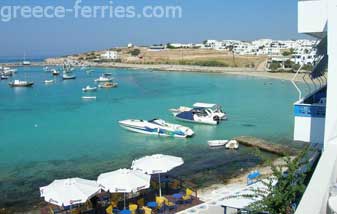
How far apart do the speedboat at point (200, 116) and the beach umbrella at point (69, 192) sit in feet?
69.3

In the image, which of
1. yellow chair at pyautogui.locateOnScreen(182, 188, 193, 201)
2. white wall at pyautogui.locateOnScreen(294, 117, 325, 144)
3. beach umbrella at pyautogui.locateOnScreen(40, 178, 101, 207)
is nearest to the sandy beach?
yellow chair at pyautogui.locateOnScreen(182, 188, 193, 201)

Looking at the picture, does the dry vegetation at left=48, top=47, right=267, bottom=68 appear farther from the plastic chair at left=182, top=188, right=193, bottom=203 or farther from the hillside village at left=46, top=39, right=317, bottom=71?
the plastic chair at left=182, top=188, right=193, bottom=203

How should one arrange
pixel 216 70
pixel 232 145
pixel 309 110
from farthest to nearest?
pixel 216 70 → pixel 232 145 → pixel 309 110

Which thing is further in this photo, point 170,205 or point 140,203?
point 140,203

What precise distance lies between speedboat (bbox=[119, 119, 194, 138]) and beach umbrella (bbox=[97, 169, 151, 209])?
Answer: 46.9 feet

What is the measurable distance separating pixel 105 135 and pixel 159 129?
14.5 feet

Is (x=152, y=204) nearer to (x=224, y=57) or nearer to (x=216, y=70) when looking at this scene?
(x=216, y=70)

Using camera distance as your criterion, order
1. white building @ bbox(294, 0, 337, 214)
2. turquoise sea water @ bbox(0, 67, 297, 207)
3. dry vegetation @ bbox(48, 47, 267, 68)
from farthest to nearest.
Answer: dry vegetation @ bbox(48, 47, 267, 68)
turquoise sea water @ bbox(0, 67, 297, 207)
white building @ bbox(294, 0, 337, 214)

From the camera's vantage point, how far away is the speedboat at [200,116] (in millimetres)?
32969

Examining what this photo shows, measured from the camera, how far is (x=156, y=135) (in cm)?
2816

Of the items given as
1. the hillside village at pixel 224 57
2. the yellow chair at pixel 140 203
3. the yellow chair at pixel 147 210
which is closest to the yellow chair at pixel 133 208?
the yellow chair at pixel 147 210

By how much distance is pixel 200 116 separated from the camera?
33.8m

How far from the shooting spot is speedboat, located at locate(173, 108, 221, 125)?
32969 millimetres

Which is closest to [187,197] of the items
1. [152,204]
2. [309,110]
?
[152,204]
